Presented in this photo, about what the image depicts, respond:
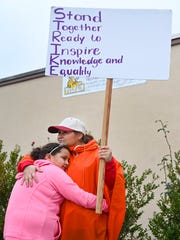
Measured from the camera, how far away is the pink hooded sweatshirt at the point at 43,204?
287 cm

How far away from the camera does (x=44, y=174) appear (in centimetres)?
300

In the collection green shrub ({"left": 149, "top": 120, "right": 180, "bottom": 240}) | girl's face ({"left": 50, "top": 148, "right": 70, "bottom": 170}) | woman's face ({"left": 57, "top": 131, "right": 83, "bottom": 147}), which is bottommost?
green shrub ({"left": 149, "top": 120, "right": 180, "bottom": 240})

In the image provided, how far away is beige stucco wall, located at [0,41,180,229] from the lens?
5500 millimetres

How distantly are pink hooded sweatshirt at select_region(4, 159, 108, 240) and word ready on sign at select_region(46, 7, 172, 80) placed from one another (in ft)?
2.62

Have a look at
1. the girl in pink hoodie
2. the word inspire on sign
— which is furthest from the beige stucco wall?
the girl in pink hoodie

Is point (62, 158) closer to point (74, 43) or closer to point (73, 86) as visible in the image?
point (74, 43)

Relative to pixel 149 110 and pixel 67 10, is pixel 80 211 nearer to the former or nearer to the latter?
pixel 67 10

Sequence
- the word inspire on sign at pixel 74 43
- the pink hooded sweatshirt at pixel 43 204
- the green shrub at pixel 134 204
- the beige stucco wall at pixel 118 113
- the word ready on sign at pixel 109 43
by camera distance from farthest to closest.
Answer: the beige stucco wall at pixel 118 113, the green shrub at pixel 134 204, the word inspire on sign at pixel 74 43, the word ready on sign at pixel 109 43, the pink hooded sweatshirt at pixel 43 204

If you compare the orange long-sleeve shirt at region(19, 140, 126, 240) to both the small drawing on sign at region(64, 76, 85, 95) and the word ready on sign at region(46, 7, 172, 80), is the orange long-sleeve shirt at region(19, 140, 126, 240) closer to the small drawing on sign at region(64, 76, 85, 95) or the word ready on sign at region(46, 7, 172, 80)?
the word ready on sign at region(46, 7, 172, 80)

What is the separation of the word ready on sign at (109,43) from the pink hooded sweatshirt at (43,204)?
2.62 ft

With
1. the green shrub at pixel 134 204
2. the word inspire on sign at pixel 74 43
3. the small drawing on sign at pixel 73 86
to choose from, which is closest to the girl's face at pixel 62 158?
the word inspire on sign at pixel 74 43

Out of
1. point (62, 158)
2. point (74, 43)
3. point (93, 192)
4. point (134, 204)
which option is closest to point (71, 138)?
point (62, 158)

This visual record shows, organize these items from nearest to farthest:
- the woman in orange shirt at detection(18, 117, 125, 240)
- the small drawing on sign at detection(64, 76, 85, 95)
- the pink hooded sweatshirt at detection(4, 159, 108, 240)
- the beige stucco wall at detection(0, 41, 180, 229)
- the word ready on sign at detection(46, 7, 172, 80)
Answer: the pink hooded sweatshirt at detection(4, 159, 108, 240)
the woman in orange shirt at detection(18, 117, 125, 240)
the word ready on sign at detection(46, 7, 172, 80)
the beige stucco wall at detection(0, 41, 180, 229)
the small drawing on sign at detection(64, 76, 85, 95)

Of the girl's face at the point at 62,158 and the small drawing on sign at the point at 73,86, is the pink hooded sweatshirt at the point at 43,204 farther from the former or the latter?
the small drawing on sign at the point at 73,86
